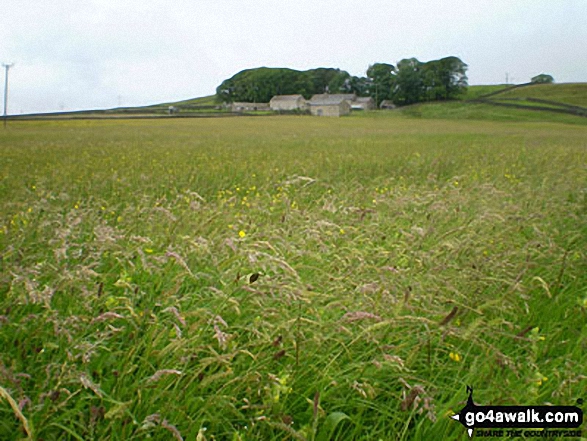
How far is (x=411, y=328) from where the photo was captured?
9.80ft

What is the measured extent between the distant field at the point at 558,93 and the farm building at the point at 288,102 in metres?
35.4

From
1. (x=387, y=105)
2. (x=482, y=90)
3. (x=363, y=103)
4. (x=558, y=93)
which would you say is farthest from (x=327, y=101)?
(x=482, y=90)

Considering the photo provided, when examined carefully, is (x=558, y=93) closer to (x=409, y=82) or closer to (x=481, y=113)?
(x=409, y=82)

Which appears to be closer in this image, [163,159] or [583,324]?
[583,324]

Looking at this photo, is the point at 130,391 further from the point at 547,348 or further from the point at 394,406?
the point at 547,348

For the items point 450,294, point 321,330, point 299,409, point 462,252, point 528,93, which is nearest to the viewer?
point 299,409

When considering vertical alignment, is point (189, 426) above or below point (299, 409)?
above

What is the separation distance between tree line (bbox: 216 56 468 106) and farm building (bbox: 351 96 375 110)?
1.24m

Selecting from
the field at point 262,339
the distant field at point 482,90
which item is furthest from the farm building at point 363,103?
the field at point 262,339

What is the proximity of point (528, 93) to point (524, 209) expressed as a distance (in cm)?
9238

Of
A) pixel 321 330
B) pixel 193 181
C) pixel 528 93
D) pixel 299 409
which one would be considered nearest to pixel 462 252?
pixel 321 330

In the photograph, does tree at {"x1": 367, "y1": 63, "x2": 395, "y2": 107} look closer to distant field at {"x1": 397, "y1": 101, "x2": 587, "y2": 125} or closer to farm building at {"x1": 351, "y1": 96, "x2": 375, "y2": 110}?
farm building at {"x1": 351, "y1": 96, "x2": 375, "y2": 110}

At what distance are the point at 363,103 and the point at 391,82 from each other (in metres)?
8.05

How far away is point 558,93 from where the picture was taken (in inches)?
3231
